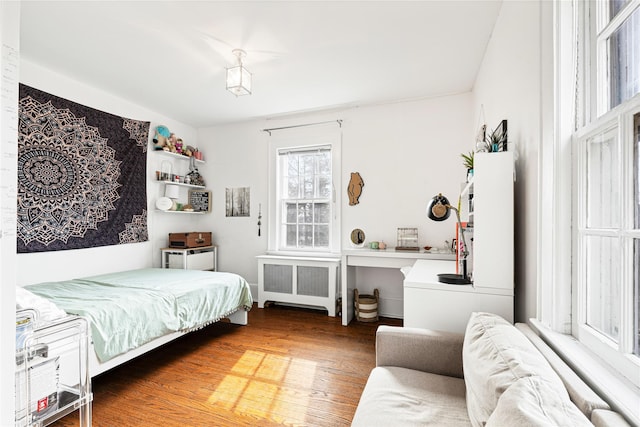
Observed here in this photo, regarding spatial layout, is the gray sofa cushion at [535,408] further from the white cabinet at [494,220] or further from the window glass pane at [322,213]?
the window glass pane at [322,213]

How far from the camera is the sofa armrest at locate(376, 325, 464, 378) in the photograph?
145 cm

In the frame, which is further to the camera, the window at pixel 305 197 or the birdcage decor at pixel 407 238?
the window at pixel 305 197

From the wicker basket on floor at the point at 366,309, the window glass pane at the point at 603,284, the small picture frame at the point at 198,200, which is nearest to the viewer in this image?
the window glass pane at the point at 603,284

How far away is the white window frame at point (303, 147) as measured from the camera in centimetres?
399

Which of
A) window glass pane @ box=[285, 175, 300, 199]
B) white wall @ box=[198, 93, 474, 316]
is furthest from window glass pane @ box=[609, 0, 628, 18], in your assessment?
window glass pane @ box=[285, 175, 300, 199]

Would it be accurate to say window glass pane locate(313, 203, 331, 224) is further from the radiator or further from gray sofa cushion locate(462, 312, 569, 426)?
gray sofa cushion locate(462, 312, 569, 426)

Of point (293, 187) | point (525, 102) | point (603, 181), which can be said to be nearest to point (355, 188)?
point (293, 187)

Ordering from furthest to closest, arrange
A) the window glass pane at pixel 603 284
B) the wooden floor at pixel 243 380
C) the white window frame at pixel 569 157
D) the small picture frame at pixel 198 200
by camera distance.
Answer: the small picture frame at pixel 198 200 → the wooden floor at pixel 243 380 → the white window frame at pixel 569 157 → the window glass pane at pixel 603 284

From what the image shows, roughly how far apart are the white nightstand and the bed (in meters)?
0.52

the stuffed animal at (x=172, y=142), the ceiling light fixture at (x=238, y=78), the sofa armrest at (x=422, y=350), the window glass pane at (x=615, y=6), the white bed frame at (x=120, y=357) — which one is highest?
the ceiling light fixture at (x=238, y=78)

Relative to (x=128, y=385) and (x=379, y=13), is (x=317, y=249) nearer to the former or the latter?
(x=128, y=385)

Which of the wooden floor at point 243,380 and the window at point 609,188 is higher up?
the window at point 609,188

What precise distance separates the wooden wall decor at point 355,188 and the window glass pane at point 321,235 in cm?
52

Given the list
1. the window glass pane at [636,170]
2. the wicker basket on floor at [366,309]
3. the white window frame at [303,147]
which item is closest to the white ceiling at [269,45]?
the white window frame at [303,147]
